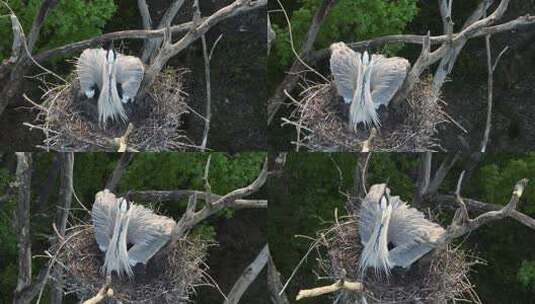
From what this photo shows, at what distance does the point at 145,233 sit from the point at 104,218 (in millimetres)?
157

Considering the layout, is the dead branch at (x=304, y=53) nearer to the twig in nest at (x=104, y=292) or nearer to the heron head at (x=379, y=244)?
the heron head at (x=379, y=244)

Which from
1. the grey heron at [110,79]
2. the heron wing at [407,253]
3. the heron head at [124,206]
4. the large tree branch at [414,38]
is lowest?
the heron wing at [407,253]

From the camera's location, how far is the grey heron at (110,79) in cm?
425

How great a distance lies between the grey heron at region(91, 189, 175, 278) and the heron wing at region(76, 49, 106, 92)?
41 centimetres

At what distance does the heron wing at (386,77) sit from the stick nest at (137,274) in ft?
2.96

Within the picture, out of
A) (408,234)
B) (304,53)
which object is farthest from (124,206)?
(304,53)

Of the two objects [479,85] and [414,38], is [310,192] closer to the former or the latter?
[414,38]

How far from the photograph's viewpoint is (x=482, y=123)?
554cm

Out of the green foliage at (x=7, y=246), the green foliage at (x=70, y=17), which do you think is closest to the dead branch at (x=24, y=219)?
the green foliage at (x=7, y=246)

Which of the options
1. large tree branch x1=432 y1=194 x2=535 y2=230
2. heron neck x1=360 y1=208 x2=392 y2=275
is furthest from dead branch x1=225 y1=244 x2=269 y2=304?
heron neck x1=360 y1=208 x2=392 y2=275

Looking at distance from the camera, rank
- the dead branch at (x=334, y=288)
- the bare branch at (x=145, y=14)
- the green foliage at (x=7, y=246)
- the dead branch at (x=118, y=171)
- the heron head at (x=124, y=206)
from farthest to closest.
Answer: the green foliage at (x=7, y=246) → the bare branch at (x=145, y=14) → the dead branch at (x=118, y=171) → the heron head at (x=124, y=206) → the dead branch at (x=334, y=288)

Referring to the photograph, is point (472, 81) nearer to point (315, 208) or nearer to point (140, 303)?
point (315, 208)

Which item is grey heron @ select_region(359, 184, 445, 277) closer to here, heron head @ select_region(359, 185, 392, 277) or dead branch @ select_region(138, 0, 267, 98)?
heron head @ select_region(359, 185, 392, 277)

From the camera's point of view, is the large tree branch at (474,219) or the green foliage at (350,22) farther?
the green foliage at (350,22)
